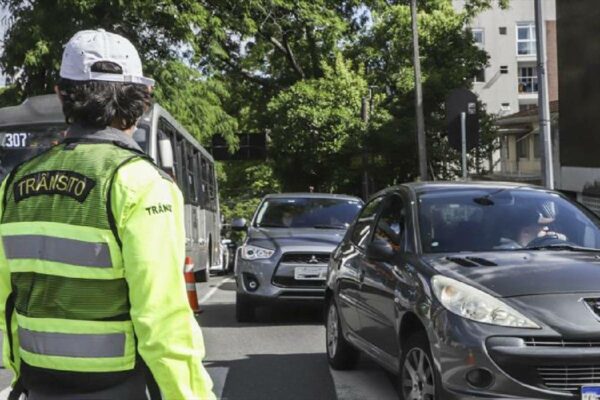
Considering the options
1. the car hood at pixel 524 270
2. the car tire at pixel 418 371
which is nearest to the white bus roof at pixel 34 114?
the car hood at pixel 524 270

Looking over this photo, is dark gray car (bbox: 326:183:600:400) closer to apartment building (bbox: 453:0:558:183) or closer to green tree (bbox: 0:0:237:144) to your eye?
green tree (bbox: 0:0:237:144)

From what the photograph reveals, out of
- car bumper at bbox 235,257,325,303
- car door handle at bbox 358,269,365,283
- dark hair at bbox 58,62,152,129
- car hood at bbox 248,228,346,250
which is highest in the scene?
dark hair at bbox 58,62,152,129

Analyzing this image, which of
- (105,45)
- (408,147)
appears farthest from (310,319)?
(408,147)

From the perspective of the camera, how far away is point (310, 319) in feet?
38.4

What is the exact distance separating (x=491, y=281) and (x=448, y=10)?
33.9m

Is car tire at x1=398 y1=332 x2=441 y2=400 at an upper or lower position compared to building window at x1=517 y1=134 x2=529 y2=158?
upper

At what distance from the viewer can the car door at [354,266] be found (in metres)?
7.18

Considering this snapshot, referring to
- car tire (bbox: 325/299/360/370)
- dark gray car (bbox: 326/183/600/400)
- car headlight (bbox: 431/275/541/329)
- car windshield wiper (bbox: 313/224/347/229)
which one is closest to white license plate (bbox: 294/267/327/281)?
car windshield wiper (bbox: 313/224/347/229)

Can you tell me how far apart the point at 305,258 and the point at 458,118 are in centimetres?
380

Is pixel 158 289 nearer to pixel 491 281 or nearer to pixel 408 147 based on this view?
pixel 491 281

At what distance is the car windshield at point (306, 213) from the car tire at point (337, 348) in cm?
421

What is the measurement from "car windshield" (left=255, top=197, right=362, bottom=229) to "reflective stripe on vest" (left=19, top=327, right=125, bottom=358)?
985cm

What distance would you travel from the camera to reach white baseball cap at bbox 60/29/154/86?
2.45 metres

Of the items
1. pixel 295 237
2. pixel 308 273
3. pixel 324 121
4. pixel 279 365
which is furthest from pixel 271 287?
pixel 324 121
